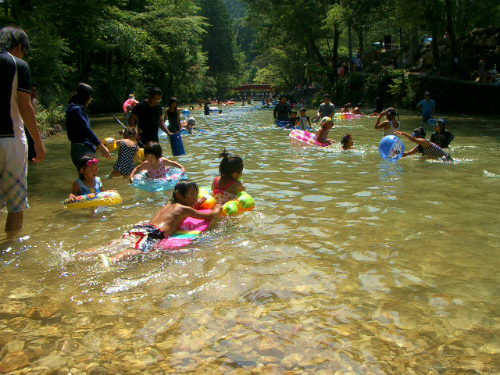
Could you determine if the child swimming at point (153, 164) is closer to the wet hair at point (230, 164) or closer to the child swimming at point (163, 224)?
the wet hair at point (230, 164)

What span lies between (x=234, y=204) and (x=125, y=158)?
3272 millimetres

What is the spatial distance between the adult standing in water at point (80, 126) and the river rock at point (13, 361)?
3.61 m

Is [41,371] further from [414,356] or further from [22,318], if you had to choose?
[414,356]

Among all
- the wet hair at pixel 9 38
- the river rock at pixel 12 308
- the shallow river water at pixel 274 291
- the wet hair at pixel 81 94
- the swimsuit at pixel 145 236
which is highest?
the wet hair at pixel 9 38

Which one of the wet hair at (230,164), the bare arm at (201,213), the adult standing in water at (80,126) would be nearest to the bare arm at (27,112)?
the bare arm at (201,213)

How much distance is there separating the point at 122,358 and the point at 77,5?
18956mm

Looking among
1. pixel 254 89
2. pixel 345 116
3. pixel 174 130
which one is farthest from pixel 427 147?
pixel 254 89

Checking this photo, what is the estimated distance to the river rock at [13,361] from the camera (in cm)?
255

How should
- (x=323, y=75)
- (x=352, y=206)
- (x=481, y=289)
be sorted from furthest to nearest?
(x=323, y=75) < (x=352, y=206) < (x=481, y=289)

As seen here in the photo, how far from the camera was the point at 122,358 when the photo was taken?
2.68 meters

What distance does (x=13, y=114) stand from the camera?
13.1 feet

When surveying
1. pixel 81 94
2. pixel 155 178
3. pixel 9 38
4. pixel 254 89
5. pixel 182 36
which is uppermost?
pixel 182 36

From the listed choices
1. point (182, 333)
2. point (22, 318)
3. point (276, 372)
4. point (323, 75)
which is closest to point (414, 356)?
point (276, 372)

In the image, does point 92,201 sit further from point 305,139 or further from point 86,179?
point 305,139
